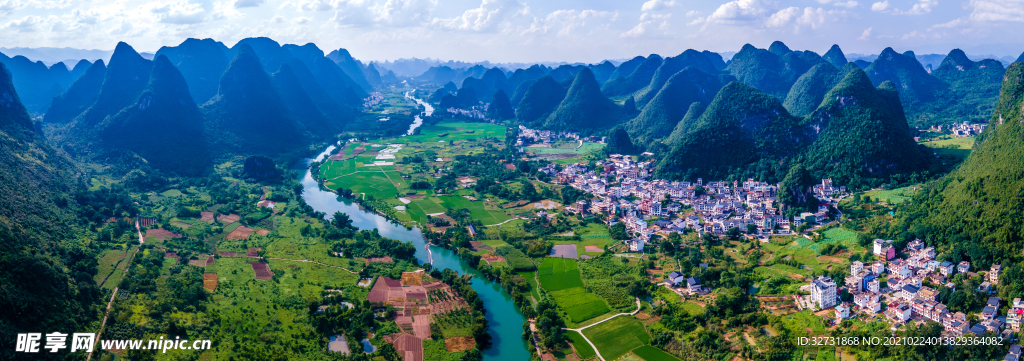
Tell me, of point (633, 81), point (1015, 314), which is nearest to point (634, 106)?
point (633, 81)

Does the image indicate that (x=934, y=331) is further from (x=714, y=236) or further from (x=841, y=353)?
(x=714, y=236)

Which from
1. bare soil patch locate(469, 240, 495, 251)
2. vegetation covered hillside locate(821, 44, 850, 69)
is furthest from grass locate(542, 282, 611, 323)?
vegetation covered hillside locate(821, 44, 850, 69)

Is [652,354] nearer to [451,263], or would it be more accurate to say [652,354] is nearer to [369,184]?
[451,263]

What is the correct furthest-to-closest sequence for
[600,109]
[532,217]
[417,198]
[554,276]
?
[600,109] < [417,198] < [532,217] < [554,276]

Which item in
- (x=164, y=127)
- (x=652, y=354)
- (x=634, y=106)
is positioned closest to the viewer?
(x=652, y=354)

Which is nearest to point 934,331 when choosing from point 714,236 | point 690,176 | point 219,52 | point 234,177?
point 714,236

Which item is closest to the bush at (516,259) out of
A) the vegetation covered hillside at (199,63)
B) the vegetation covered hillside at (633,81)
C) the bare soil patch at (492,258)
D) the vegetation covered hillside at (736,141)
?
the bare soil patch at (492,258)
